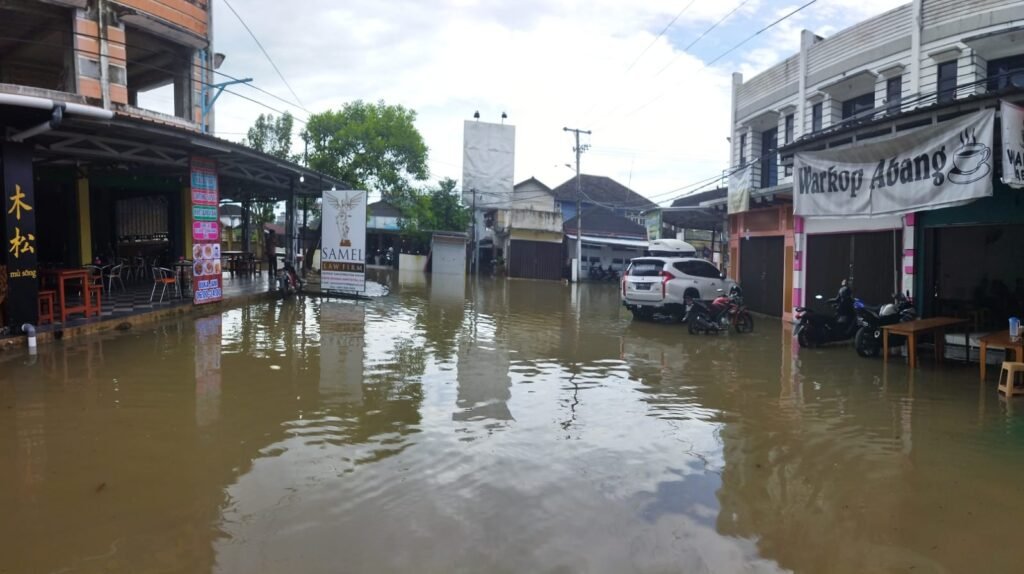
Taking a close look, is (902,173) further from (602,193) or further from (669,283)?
(602,193)

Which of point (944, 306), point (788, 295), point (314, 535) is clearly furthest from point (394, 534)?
point (788, 295)

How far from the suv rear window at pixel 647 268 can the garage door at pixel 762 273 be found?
150 inches

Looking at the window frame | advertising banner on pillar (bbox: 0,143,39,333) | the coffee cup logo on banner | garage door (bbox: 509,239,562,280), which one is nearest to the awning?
garage door (bbox: 509,239,562,280)

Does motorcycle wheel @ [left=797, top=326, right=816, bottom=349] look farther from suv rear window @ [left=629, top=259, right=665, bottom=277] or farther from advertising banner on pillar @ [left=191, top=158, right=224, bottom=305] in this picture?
advertising banner on pillar @ [left=191, top=158, right=224, bottom=305]

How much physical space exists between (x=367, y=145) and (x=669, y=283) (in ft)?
74.8

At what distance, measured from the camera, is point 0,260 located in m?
9.52

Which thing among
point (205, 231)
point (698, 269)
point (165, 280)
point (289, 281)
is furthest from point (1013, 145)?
point (289, 281)

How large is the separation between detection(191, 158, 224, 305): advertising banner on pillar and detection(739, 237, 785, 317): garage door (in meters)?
14.2

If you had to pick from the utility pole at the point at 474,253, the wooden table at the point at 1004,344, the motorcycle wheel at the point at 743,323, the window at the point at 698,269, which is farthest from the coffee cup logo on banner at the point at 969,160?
the utility pole at the point at 474,253

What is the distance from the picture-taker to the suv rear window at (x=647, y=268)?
15008 millimetres

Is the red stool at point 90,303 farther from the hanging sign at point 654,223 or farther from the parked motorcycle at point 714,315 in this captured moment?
the hanging sign at point 654,223

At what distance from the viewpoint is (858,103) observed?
53.9 ft

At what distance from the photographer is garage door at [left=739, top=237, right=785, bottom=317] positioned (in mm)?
16812

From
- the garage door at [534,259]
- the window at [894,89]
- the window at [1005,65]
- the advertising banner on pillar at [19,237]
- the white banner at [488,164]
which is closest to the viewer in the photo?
the advertising banner on pillar at [19,237]
